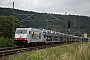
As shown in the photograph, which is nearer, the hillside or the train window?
the train window

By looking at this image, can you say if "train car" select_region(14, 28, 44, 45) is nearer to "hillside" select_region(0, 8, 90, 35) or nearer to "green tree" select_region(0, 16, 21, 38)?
"hillside" select_region(0, 8, 90, 35)

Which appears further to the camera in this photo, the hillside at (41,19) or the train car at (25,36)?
the hillside at (41,19)

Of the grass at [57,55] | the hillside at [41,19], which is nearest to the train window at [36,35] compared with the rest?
the hillside at [41,19]

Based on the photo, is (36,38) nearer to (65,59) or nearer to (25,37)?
(25,37)

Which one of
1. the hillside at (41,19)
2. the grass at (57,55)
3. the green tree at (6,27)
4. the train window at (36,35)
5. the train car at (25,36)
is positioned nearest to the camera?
the grass at (57,55)

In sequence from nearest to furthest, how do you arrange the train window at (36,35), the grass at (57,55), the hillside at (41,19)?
the grass at (57,55)
the train window at (36,35)
the hillside at (41,19)

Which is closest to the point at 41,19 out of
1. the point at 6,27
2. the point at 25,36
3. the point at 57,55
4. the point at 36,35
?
the point at 6,27

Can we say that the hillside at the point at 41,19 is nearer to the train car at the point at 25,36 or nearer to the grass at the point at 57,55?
the train car at the point at 25,36

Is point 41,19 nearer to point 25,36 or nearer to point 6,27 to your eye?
point 6,27

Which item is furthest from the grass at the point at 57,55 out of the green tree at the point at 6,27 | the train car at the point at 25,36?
the green tree at the point at 6,27

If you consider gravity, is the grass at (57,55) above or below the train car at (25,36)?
above


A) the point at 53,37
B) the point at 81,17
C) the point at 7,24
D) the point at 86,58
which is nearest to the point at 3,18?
the point at 7,24

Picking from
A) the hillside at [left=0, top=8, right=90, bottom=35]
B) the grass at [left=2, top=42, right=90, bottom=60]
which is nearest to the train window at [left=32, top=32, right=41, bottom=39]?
the hillside at [left=0, top=8, right=90, bottom=35]

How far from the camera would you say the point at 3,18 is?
67375mm
